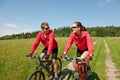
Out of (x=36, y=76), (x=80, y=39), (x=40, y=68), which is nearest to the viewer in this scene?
(x=36, y=76)

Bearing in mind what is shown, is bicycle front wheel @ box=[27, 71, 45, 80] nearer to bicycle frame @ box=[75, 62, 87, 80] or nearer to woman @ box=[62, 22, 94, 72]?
woman @ box=[62, 22, 94, 72]

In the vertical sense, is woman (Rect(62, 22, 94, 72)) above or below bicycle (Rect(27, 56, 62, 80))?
above

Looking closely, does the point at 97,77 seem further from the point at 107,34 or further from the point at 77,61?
the point at 107,34

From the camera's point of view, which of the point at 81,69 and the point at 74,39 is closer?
the point at 81,69

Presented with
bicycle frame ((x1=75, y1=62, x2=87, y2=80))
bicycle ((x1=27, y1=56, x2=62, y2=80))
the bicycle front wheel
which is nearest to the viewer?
the bicycle front wheel

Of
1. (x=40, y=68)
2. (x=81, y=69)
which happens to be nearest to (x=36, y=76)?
(x=40, y=68)

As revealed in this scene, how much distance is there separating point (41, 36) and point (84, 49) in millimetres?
1641

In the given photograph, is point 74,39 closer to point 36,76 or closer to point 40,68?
point 40,68

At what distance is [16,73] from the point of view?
1023 centimetres

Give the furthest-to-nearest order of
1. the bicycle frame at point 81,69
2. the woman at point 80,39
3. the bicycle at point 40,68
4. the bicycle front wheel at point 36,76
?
1. the woman at point 80,39
2. the bicycle frame at point 81,69
3. the bicycle at point 40,68
4. the bicycle front wheel at point 36,76

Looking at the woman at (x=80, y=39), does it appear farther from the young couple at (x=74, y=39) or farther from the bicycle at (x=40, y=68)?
the bicycle at (x=40, y=68)

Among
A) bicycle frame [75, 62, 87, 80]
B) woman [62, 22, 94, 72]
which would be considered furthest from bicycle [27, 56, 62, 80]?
bicycle frame [75, 62, 87, 80]

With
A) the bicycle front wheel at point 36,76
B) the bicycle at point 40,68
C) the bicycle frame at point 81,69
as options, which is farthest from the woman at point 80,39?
the bicycle front wheel at point 36,76

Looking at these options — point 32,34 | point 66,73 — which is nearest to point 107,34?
point 32,34
